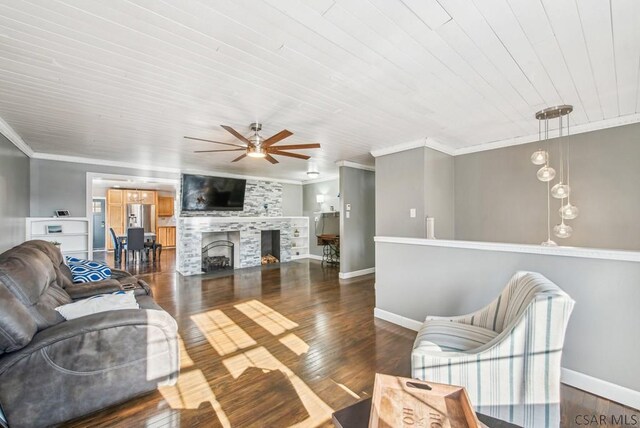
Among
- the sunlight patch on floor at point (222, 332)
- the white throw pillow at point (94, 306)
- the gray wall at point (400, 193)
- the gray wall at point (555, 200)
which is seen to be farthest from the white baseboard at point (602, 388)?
the white throw pillow at point (94, 306)

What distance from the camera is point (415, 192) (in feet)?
12.9

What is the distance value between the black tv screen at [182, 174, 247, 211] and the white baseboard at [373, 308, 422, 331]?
186 inches

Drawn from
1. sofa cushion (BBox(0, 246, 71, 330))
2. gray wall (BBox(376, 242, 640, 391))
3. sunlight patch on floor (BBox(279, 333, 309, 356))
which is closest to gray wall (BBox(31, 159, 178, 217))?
sofa cushion (BBox(0, 246, 71, 330))

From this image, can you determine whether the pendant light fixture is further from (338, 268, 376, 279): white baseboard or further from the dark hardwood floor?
(338, 268, 376, 279): white baseboard

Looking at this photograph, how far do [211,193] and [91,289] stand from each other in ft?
13.1

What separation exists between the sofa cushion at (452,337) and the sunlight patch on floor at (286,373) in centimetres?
79

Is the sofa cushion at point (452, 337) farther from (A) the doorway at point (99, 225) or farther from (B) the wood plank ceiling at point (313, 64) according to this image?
(A) the doorway at point (99, 225)

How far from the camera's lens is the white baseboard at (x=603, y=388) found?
1.92m

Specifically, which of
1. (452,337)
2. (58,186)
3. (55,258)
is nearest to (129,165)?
(58,186)

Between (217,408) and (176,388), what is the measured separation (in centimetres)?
47

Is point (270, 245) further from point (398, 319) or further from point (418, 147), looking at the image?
point (418, 147)

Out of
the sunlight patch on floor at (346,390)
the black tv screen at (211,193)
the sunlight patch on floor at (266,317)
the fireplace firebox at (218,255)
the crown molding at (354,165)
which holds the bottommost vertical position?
the sunlight patch on floor at (346,390)

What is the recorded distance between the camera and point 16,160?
3.75 metres

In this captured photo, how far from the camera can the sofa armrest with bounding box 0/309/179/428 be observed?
1.61 metres
